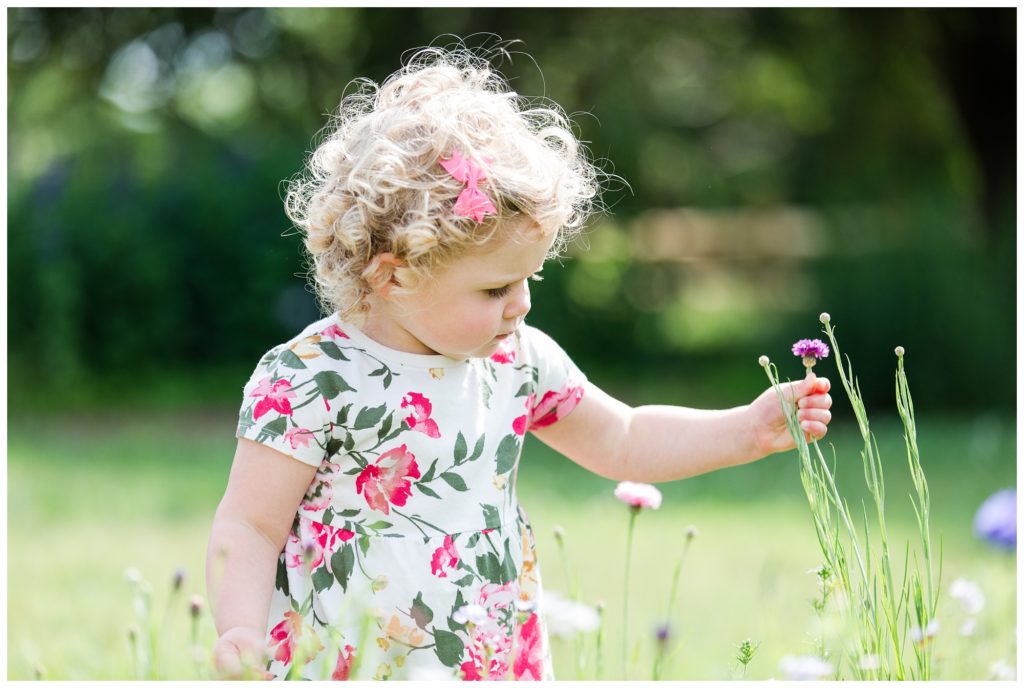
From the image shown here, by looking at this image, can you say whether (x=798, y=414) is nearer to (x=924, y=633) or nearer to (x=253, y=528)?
(x=924, y=633)

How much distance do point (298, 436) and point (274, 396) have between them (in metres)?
0.08

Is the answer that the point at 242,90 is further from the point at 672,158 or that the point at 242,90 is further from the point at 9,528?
the point at 9,528

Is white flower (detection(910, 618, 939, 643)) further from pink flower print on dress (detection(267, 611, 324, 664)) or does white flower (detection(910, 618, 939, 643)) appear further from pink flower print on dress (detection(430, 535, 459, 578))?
pink flower print on dress (detection(267, 611, 324, 664))

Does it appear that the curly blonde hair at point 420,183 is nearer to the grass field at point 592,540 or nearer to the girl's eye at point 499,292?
the girl's eye at point 499,292

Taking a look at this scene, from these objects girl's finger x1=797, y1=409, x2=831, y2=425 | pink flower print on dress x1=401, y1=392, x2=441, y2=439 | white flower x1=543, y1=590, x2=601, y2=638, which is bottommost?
white flower x1=543, y1=590, x2=601, y2=638

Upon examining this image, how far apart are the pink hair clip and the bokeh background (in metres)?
1.74

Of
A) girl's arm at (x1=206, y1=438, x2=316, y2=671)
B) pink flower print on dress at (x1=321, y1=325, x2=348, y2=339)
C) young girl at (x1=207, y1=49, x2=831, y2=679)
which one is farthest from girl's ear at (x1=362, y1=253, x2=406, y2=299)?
girl's arm at (x1=206, y1=438, x2=316, y2=671)

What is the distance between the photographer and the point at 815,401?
6.49 ft

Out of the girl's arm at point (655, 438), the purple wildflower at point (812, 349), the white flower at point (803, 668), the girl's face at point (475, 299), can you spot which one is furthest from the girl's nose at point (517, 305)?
the white flower at point (803, 668)

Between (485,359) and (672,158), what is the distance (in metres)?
11.1

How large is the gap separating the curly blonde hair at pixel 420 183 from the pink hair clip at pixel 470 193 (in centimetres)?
1

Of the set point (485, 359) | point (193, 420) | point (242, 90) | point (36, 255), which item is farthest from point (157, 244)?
point (485, 359)

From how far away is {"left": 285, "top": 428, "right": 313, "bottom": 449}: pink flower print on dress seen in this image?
A: 6.10ft

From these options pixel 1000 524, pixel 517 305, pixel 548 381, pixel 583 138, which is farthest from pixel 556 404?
pixel 583 138
